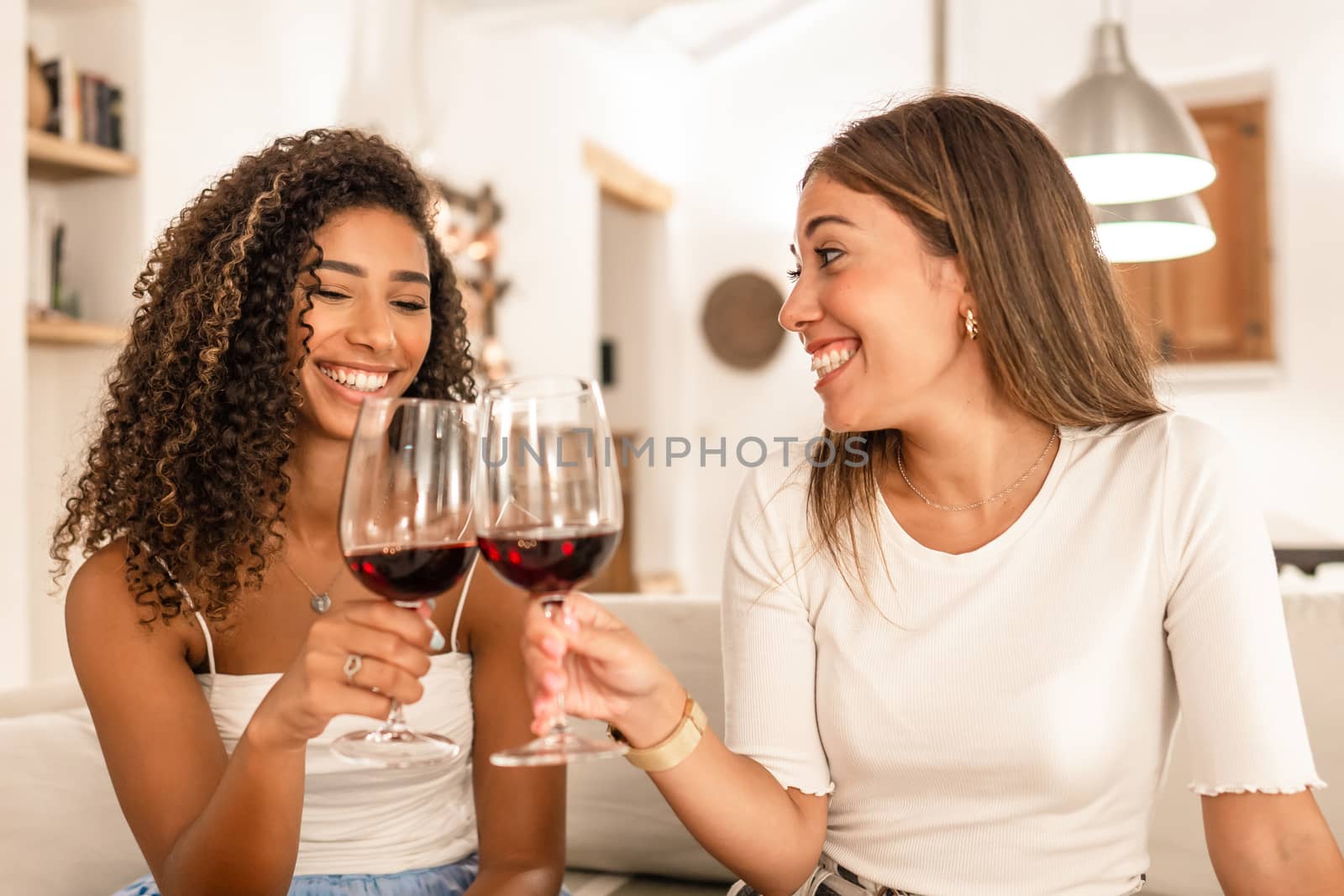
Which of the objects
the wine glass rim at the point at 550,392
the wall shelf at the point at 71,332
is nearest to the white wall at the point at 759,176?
the wall shelf at the point at 71,332

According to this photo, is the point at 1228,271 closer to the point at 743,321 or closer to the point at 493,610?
the point at 743,321

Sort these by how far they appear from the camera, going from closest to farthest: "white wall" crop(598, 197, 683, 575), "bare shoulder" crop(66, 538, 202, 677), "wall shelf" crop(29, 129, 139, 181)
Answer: "bare shoulder" crop(66, 538, 202, 677)
"wall shelf" crop(29, 129, 139, 181)
"white wall" crop(598, 197, 683, 575)

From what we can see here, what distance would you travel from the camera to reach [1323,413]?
522cm

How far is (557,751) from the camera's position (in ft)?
2.48

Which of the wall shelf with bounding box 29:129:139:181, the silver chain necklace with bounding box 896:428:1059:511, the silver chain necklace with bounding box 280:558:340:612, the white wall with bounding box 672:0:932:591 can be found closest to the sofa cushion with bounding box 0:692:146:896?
the silver chain necklace with bounding box 280:558:340:612

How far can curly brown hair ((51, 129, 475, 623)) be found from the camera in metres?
1.31

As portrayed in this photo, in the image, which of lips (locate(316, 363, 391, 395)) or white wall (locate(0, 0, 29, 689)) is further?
white wall (locate(0, 0, 29, 689))

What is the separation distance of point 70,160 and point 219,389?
2.15 m

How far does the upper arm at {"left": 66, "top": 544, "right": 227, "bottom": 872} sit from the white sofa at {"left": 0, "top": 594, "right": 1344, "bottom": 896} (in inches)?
12.3

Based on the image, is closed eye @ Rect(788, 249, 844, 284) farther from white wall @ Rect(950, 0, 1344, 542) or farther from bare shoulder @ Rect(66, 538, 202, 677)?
white wall @ Rect(950, 0, 1344, 542)

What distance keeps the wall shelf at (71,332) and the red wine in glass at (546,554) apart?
251 centimetres

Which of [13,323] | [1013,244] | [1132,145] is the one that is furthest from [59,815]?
[1132,145]

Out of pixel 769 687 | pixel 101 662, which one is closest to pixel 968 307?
pixel 769 687

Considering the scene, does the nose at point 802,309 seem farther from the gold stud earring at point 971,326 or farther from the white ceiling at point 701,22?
the white ceiling at point 701,22
